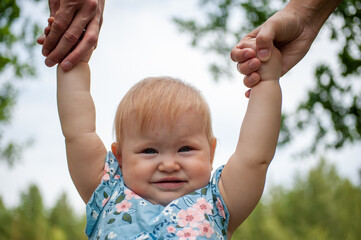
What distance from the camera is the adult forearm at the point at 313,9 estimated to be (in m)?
2.54

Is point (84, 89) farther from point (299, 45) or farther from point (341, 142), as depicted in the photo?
point (341, 142)

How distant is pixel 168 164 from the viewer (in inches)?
83.7

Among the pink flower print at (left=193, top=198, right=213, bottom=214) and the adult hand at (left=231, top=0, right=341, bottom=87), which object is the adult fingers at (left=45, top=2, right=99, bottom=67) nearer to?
the adult hand at (left=231, top=0, right=341, bottom=87)

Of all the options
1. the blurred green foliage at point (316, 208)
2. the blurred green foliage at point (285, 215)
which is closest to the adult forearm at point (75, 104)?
the blurred green foliage at point (285, 215)

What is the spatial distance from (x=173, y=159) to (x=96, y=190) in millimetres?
426

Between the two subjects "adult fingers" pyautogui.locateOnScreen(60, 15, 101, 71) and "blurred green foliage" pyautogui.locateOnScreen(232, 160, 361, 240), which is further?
"blurred green foliage" pyautogui.locateOnScreen(232, 160, 361, 240)

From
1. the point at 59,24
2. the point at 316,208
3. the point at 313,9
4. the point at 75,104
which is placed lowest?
the point at 75,104

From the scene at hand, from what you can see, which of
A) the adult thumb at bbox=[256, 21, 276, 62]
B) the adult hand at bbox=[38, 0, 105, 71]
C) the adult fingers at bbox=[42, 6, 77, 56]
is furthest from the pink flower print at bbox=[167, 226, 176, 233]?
the adult fingers at bbox=[42, 6, 77, 56]

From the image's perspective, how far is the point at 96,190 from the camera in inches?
88.7

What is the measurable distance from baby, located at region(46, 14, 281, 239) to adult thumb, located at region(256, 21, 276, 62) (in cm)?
6

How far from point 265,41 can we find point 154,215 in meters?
0.98

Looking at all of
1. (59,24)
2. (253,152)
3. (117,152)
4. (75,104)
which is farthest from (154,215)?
(59,24)

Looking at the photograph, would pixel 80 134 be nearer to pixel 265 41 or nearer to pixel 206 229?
pixel 206 229

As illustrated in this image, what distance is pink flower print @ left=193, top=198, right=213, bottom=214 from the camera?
83.7 inches
